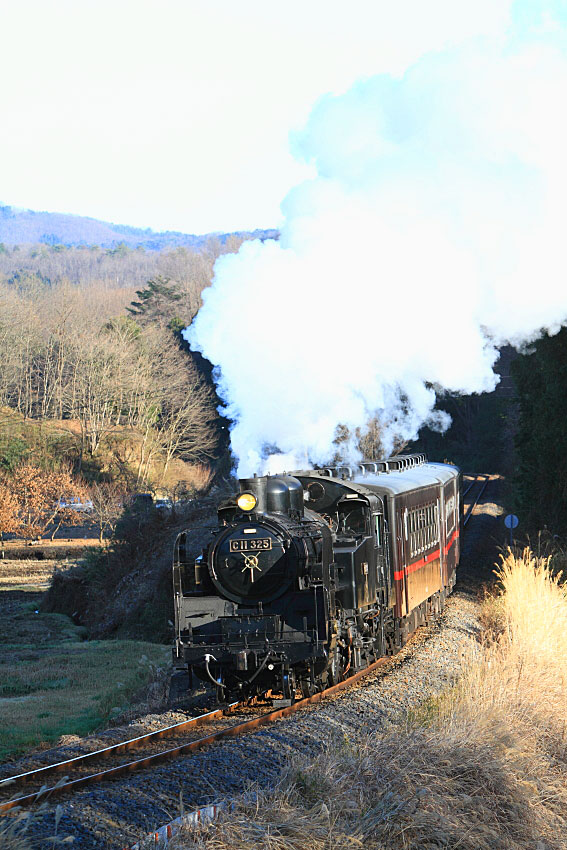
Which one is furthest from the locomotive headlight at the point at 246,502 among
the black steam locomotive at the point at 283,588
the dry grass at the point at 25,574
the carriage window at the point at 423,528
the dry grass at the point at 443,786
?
the dry grass at the point at 25,574

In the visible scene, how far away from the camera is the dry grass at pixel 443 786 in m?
7.24

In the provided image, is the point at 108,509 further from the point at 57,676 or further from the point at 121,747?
the point at 121,747

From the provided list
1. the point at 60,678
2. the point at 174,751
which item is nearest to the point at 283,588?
the point at 174,751

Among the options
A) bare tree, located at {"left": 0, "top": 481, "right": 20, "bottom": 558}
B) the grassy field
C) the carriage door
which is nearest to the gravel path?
the carriage door

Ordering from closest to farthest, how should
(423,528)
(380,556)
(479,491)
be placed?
(380,556) < (423,528) < (479,491)

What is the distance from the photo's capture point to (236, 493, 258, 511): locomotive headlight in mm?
12953

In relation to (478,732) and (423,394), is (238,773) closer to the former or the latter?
(478,732)

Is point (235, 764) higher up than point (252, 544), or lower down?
lower down

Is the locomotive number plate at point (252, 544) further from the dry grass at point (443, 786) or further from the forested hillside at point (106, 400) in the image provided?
the forested hillside at point (106, 400)

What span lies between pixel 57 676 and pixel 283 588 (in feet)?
40.7

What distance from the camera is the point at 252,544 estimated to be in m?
12.5

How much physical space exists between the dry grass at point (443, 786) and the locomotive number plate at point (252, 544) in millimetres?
2894

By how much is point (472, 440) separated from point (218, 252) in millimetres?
87456

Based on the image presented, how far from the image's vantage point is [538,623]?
16.3m
